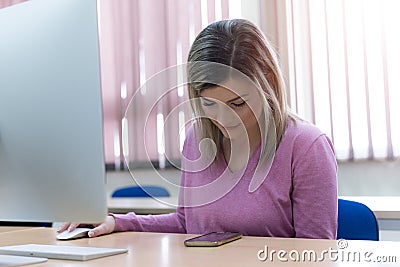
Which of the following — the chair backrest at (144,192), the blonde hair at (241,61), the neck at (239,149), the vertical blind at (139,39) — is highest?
the vertical blind at (139,39)

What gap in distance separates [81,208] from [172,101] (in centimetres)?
90

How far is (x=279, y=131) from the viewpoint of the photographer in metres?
1.37

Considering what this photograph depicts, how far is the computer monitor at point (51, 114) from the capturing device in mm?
907

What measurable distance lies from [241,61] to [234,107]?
0.11 meters

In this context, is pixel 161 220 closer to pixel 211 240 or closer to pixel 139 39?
pixel 211 240

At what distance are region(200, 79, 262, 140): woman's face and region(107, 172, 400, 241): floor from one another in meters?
0.18

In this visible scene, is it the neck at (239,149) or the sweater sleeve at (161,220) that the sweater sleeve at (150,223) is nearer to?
the sweater sleeve at (161,220)

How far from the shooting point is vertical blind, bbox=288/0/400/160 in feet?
8.97

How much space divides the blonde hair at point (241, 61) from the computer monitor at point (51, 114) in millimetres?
411

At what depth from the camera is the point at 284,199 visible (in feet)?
4.30

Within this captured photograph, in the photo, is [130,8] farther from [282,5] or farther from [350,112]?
[350,112]

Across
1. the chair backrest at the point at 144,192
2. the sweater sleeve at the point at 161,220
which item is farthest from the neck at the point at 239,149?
the chair backrest at the point at 144,192

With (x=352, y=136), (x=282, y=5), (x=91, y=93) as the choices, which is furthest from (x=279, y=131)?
(x=282, y=5)

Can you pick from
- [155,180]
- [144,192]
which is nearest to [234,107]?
[155,180]
